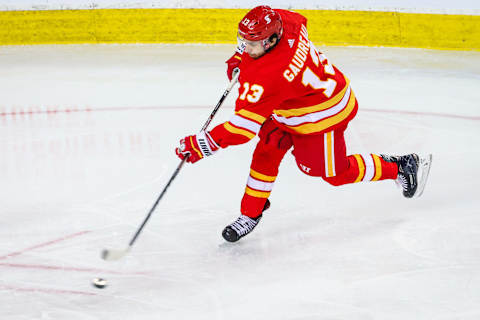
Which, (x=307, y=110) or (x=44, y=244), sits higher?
(x=307, y=110)

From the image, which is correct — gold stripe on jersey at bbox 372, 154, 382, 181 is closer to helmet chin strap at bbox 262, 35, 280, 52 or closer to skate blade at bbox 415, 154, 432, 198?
skate blade at bbox 415, 154, 432, 198

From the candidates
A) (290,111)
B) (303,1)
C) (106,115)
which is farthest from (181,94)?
(290,111)

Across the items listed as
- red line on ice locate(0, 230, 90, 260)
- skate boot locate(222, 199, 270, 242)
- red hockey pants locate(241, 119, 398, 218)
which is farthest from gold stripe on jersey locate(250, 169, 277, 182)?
red line on ice locate(0, 230, 90, 260)

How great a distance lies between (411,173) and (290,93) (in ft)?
2.78

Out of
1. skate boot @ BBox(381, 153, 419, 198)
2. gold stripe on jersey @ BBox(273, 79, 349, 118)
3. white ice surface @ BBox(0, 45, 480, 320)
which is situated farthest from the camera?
skate boot @ BBox(381, 153, 419, 198)

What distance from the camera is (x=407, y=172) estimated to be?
112 inches

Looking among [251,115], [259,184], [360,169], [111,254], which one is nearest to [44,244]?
[111,254]

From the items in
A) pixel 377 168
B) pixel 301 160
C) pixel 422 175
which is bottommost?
pixel 422 175

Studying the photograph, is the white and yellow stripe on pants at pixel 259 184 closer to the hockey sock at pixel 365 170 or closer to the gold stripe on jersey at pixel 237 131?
the hockey sock at pixel 365 170

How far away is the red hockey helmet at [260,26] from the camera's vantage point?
7.07 feet

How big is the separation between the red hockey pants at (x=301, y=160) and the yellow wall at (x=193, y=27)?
11.6 ft

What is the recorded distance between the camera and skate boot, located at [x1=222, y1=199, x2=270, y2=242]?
2514 mm

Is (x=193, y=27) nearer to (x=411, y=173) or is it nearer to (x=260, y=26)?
(x=411, y=173)

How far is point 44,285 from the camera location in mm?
2205
